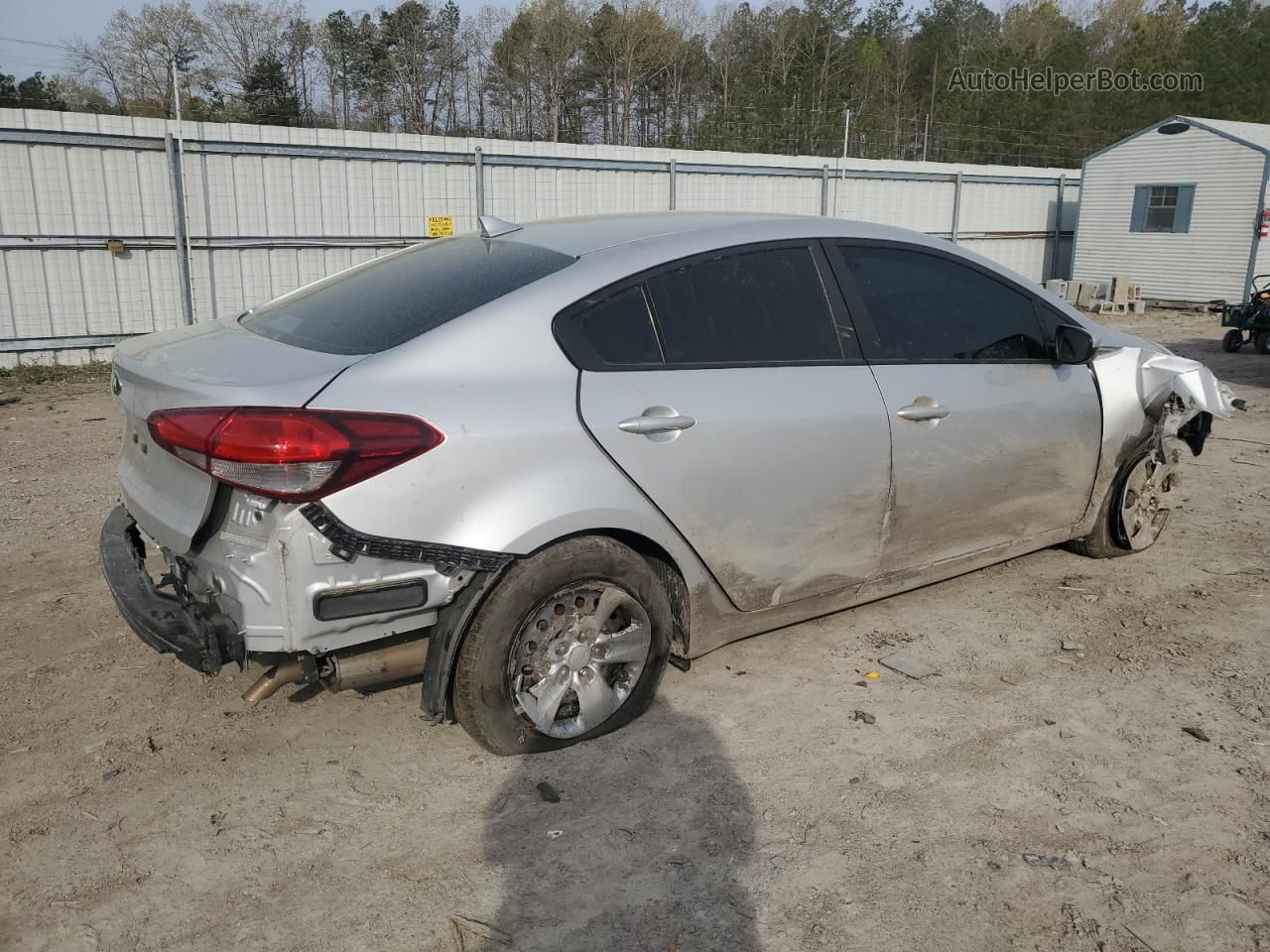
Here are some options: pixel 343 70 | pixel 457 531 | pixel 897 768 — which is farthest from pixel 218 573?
pixel 343 70

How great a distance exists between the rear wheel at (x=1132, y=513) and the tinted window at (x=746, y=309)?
6.75ft

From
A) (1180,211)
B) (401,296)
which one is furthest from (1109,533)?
(1180,211)

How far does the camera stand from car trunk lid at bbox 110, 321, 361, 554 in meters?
2.78

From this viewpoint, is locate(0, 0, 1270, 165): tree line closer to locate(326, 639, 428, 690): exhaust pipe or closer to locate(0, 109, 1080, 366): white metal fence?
locate(0, 109, 1080, 366): white metal fence

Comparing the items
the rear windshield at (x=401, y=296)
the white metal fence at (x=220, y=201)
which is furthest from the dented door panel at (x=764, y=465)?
the white metal fence at (x=220, y=201)

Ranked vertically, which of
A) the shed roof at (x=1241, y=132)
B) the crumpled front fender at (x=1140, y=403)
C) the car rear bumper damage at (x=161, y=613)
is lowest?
the car rear bumper damage at (x=161, y=613)

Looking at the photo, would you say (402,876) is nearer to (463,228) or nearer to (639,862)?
(639,862)

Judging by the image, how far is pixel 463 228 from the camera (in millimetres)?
14031

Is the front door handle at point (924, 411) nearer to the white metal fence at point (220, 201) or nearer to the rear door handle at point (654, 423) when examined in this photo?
the rear door handle at point (654, 423)

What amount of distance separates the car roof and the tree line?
2560cm

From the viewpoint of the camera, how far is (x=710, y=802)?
307cm

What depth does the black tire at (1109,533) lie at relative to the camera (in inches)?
190

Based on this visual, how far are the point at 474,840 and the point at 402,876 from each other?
236 millimetres

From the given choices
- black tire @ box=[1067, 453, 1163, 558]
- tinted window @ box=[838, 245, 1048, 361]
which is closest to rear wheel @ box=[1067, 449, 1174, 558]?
black tire @ box=[1067, 453, 1163, 558]
